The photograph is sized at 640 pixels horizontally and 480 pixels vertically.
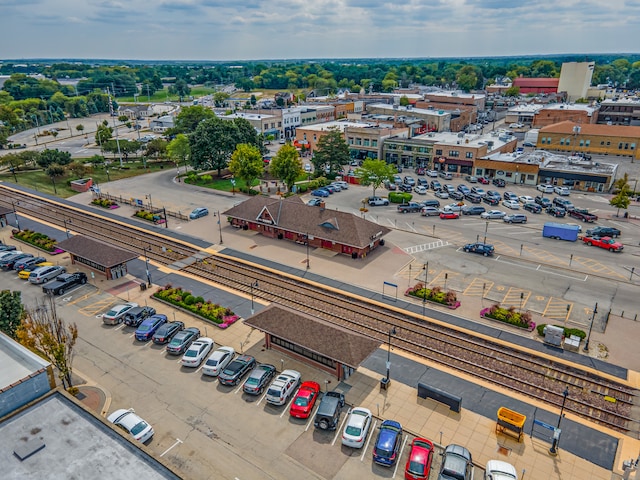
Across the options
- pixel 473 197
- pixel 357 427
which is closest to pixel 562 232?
pixel 473 197

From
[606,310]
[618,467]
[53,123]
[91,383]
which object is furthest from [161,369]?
[53,123]

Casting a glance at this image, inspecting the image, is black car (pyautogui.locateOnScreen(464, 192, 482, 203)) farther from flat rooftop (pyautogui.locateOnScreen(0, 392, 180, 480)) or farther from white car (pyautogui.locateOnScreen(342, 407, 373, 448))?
flat rooftop (pyautogui.locateOnScreen(0, 392, 180, 480))

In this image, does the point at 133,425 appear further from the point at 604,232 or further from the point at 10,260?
the point at 604,232

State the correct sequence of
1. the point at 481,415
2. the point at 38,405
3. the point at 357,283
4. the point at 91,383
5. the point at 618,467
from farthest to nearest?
1. the point at 357,283
2. the point at 91,383
3. the point at 481,415
4. the point at 618,467
5. the point at 38,405

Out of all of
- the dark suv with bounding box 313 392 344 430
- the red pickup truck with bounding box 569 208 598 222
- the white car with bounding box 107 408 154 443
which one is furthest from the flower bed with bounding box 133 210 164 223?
the red pickup truck with bounding box 569 208 598 222

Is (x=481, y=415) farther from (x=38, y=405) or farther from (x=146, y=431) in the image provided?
(x=38, y=405)
